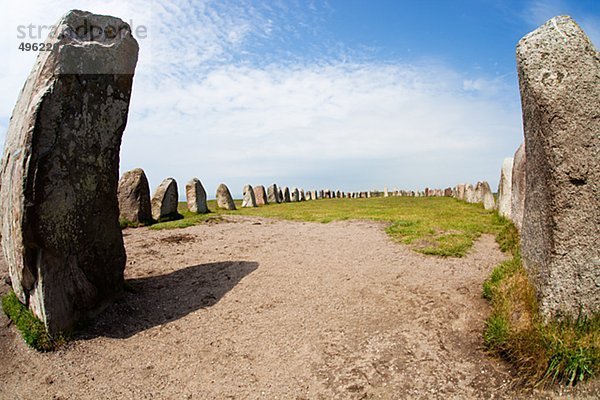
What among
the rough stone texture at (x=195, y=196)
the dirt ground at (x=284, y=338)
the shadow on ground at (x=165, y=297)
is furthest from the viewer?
the rough stone texture at (x=195, y=196)

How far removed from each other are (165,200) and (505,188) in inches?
486

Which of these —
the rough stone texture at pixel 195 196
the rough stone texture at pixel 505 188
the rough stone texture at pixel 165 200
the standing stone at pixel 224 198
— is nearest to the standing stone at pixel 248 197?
the standing stone at pixel 224 198

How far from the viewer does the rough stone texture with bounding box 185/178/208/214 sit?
18.5m

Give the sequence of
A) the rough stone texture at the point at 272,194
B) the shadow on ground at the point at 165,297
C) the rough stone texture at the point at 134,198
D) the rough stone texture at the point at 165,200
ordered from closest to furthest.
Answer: the shadow on ground at the point at 165,297
the rough stone texture at the point at 134,198
the rough stone texture at the point at 165,200
the rough stone texture at the point at 272,194

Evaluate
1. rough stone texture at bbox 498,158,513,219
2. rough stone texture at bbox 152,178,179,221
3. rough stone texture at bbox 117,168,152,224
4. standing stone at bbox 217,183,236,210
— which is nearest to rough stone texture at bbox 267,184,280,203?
standing stone at bbox 217,183,236,210

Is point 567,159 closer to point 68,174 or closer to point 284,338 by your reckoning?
point 284,338

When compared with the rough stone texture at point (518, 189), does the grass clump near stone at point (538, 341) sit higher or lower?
lower

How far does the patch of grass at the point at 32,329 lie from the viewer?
16.6 ft

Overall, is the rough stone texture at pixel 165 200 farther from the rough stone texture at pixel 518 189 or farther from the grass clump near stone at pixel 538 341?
the grass clump near stone at pixel 538 341

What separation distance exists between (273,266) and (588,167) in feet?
18.0

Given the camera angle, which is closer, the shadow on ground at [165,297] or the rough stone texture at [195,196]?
the shadow on ground at [165,297]

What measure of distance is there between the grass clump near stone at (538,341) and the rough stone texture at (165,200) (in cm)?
1346

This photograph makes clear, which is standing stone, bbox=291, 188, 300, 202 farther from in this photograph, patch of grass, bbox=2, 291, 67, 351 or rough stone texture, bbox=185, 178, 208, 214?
patch of grass, bbox=2, 291, 67, 351

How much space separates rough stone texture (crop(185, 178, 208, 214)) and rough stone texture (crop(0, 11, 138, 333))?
1223 cm
